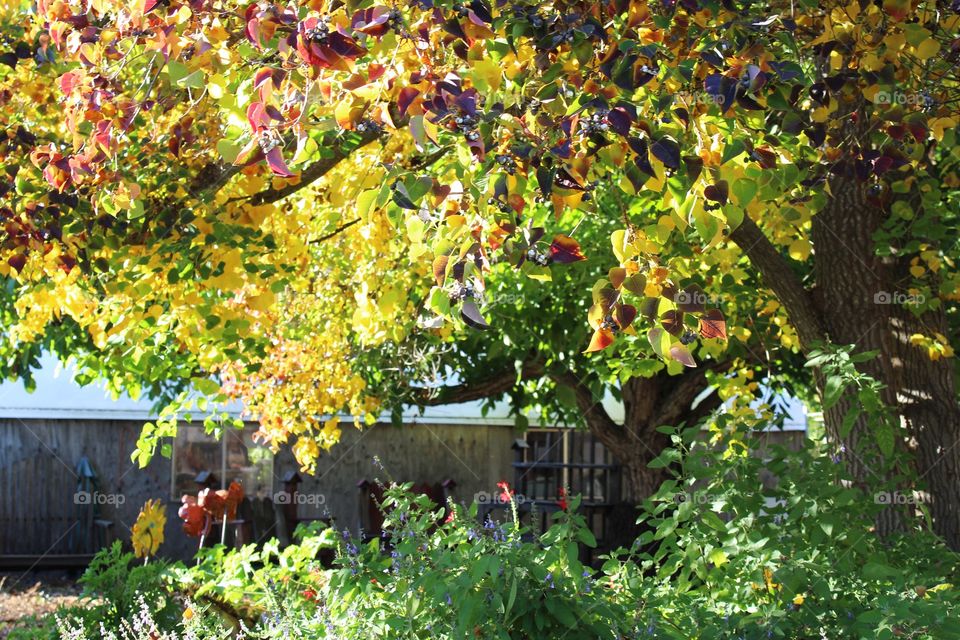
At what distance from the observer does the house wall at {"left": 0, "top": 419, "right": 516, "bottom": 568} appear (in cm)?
1183

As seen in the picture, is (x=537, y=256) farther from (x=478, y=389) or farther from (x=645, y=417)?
(x=645, y=417)

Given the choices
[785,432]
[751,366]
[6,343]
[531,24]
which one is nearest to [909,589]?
[531,24]

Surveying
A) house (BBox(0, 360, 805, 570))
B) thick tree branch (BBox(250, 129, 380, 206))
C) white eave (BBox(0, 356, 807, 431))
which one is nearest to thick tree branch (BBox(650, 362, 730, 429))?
house (BBox(0, 360, 805, 570))

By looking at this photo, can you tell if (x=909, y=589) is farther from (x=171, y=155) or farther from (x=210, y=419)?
(x=210, y=419)

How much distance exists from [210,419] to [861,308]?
3.55 m

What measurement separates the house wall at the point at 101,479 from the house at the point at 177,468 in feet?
0.04

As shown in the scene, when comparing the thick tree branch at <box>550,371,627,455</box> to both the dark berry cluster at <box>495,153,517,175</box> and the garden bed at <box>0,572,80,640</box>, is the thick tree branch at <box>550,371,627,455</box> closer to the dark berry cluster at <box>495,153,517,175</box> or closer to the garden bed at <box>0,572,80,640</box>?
the garden bed at <box>0,572,80,640</box>

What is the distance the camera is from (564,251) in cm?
228

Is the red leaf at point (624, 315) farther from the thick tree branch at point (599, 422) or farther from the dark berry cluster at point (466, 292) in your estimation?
the thick tree branch at point (599, 422)

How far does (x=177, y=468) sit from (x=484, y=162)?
35.8 feet

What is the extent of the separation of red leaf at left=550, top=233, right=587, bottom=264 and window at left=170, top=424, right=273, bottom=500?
1065 centimetres

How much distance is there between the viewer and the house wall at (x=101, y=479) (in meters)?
11.8

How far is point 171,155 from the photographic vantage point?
4059mm

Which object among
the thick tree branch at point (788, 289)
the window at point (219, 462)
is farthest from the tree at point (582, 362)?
the window at point (219, 462)
